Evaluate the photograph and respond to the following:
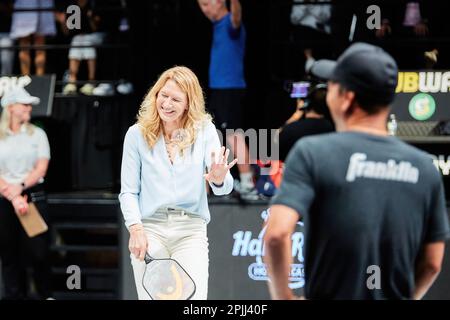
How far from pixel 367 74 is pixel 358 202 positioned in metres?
0.39

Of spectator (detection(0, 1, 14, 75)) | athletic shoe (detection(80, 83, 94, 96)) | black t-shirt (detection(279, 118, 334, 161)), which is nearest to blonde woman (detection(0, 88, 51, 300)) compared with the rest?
athletic shoe (detection(80, 83, 94, 96))

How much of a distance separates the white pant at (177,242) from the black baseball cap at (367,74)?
168 centimetres

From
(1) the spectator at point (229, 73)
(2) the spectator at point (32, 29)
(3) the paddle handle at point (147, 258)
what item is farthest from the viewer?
(2) the spectator at point (32, 29)

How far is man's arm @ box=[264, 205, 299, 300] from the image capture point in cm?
273

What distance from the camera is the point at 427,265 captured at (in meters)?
2.95

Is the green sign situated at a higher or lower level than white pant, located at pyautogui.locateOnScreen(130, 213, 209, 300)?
higher

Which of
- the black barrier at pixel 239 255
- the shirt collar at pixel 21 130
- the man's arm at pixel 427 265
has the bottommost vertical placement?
the black barrier at pixel 239 255

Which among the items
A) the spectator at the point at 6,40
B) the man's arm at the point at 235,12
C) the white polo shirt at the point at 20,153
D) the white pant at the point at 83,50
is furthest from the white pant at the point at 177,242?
the spectator at the point at 6,40

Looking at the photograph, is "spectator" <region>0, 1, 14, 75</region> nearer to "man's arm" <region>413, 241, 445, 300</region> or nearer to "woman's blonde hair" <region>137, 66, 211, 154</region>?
"woman's blonde hair" <region>137, 66, 211, 154</region>

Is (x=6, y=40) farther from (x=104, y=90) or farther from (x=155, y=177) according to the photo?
(x=155, y=177)

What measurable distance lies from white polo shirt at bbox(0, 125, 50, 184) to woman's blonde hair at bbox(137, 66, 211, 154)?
9.36 feet

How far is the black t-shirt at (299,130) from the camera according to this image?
589cm

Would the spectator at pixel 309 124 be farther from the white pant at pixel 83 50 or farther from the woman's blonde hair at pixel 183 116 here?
the white pant at pixel 83 50

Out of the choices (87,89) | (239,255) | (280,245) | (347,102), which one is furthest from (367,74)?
(87,89)
